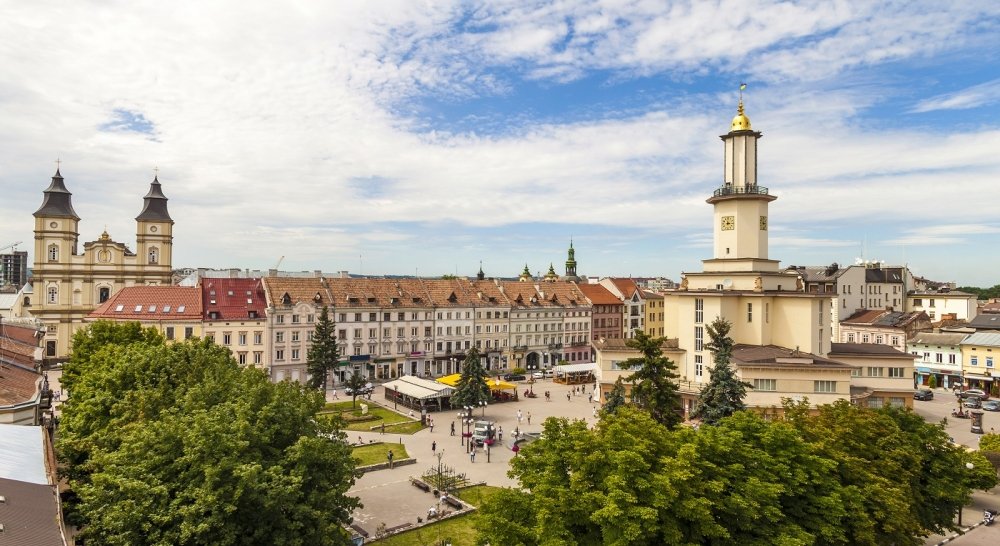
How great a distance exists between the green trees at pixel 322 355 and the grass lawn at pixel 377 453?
52.5 feet

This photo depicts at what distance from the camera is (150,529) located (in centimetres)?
1738

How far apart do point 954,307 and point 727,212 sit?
191ft

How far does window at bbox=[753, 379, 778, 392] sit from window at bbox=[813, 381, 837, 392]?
2.74 meters

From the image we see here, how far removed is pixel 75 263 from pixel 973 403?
349 feet

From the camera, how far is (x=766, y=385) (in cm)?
4353

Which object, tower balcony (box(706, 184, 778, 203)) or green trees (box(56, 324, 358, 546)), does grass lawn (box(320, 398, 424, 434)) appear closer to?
green trees (box(56, 324, 358, 546))

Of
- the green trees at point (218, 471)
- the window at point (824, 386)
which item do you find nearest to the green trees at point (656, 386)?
the window at point (824, 386)

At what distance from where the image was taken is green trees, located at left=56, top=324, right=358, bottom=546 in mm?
17469

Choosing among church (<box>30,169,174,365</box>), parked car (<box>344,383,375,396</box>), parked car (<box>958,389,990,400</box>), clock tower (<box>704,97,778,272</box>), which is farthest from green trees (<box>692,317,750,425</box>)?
church (<box>30,169,174,365</box>)

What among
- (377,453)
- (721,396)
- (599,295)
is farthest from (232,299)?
(721,396)

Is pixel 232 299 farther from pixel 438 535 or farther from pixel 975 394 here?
pixel 975 394

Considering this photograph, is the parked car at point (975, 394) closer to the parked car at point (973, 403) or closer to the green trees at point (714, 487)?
the parked car at point (973, 403)

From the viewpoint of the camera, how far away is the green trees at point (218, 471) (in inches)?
688

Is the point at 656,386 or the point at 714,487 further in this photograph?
the point at 656,386
